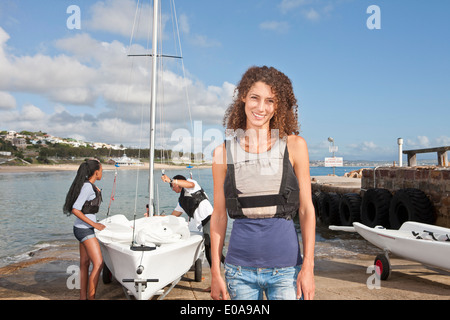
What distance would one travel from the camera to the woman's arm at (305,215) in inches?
71.4

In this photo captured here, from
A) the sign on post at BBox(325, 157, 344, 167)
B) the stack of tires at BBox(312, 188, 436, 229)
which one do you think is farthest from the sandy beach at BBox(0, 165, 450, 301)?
the sign on post at BBox(325, 157, 344, 167)

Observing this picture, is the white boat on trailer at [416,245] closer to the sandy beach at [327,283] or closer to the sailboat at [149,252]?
the sandy beach at [327,283]

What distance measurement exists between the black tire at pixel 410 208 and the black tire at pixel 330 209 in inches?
230

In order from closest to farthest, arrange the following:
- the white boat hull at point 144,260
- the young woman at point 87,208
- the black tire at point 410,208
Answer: the white boat hull at point 144,260 < the young woman at point 87,208 < the black tire at point 410,208

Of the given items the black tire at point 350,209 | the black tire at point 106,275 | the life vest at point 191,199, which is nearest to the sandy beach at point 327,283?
the black tire at point 106,275

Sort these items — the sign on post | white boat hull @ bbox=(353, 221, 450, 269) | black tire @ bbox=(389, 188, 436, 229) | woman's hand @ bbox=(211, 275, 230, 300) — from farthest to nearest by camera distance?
the sign on post, black tire @ bbox=(389, 188, 436, 229), white boat hull @ bbox=(353, 221, 450, 269), woman's hand @ bbox=(211, 275, 230, 300)

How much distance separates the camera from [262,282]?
1.83m

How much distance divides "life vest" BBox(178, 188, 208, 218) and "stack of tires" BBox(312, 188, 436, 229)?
6.45 m

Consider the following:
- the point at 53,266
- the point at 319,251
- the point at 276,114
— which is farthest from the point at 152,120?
the point at 276,114

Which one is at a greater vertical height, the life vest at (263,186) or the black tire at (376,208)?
the life vest at (263,186)

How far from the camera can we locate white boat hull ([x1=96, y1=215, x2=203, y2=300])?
4633 mm

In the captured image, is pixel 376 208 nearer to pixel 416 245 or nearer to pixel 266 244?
pixel 416 245

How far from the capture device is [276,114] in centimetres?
206

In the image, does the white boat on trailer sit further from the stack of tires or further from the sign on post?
the sign on post
